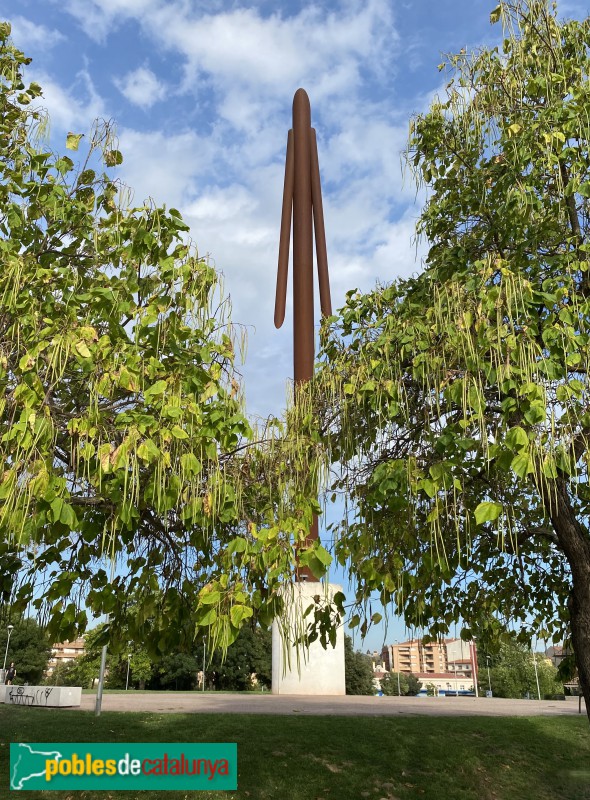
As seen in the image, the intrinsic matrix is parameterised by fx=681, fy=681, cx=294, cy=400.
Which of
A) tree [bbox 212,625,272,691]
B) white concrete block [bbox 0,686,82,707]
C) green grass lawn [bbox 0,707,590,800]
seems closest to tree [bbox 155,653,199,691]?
tree [bbox 212,625,272,691]

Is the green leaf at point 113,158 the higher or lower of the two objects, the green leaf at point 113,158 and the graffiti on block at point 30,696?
the higher

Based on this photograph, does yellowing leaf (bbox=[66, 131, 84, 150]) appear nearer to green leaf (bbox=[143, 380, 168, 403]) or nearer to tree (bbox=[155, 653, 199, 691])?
green leaf (bbox=[143, 380, 168, 403])

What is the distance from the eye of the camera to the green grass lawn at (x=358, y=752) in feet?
32.2

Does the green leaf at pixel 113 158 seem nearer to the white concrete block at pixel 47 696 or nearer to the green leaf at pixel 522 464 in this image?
the green leaf at pixel 522 464

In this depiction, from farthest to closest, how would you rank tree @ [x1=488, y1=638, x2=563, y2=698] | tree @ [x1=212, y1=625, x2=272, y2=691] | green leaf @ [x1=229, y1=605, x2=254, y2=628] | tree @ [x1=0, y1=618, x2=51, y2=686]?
tree @ [x1=488, y1=638, x2=563, y2=698] → tree @ [x1=0, y1=618, x2=51, y2=686] → tree @ [x1=212, y1=625, x2=272, y2=691] → green leaf @ [x1=229, y1=605, x2=254, y2=628]

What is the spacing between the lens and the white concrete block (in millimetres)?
18453

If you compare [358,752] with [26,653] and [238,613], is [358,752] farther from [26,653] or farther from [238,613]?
[26,653]

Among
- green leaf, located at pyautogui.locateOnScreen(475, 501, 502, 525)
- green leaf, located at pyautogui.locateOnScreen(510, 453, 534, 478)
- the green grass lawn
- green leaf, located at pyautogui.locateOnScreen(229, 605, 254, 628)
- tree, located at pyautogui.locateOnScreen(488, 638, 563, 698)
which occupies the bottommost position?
tree, located at pyautogui.locateOnScreen(488, 638, 563, 698)

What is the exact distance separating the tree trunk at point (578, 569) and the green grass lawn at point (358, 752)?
4.58 m

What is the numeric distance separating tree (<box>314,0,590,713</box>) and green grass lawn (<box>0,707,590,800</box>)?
3.80 meters

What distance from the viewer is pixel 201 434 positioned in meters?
4.91

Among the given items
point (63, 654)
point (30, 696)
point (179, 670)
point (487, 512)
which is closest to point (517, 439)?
point (487, 512)

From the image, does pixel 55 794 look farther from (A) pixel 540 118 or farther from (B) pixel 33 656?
(B) pixel 33 656

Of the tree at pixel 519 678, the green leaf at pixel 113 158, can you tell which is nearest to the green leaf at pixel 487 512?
the green leaf at pixel 113 158
